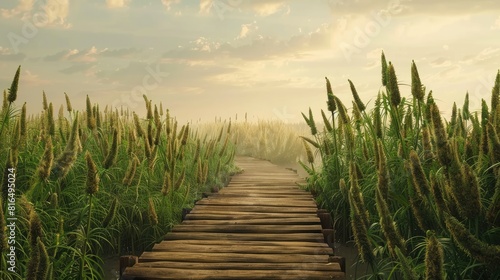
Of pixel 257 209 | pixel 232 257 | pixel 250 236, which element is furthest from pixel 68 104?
pixel 232 257

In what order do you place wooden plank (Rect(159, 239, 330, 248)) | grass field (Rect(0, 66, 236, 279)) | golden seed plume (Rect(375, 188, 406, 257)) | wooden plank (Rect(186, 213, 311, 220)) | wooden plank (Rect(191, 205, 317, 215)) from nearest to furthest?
1. golden seed plume (Rect(375, 188, 406, 257))
2. grass field (Rect(0, 66, 236, 279))
3. wooden plank (Rect(159, 239, 330, 248))
4. wooden plank (Rect(186, 213, 311, 220))
5. wooden plank (Rect(191, 205, 317, 215))

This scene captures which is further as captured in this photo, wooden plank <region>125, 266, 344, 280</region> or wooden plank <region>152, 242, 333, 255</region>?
wooden plank <region>152, 242, 333, 255</region>

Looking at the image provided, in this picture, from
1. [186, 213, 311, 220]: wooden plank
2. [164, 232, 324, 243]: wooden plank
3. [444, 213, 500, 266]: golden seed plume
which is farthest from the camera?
[186, 213, 311, 220]: wooden plank

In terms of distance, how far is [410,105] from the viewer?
487cm

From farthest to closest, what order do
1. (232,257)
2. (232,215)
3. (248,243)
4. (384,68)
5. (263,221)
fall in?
(232,215), (263,221), (248,243), (384,68), (232,257)

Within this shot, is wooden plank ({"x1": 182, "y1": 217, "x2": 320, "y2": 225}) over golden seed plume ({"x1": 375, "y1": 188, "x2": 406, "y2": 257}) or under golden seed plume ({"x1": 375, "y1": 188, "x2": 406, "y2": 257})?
under

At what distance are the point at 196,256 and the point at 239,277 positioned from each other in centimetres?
57

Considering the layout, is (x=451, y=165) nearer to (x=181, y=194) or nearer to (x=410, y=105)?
(x=410, y=105)

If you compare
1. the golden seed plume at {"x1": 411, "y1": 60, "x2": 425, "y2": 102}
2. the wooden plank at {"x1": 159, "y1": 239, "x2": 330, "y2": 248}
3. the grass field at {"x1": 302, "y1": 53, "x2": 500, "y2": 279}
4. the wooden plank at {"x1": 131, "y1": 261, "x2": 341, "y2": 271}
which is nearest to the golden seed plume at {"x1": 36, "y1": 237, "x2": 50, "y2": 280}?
the grass field at {"x1": 302, "y1": 53, "x2": 500, "y2": 279}

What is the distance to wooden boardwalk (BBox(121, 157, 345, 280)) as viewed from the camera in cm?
379

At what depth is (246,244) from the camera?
4.60 m

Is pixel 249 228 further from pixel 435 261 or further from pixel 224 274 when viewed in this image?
pixel 435 261

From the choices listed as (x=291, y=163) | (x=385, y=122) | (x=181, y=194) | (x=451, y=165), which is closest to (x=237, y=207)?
→ (x=181, y=194)

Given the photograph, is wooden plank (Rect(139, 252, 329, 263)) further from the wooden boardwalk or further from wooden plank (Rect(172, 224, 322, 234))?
wooden plank (Rect(172, 224, 322, 234))
